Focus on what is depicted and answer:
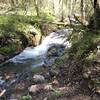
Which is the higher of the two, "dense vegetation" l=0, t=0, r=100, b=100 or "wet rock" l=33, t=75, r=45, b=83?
"dense vegetation" l=0, t=0, r=100, b=100

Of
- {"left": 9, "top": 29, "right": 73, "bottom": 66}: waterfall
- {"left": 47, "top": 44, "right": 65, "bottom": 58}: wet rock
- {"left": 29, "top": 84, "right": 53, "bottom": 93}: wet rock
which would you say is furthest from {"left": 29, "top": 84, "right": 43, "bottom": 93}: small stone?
{"left": 47, "top": 44, "right": 65, "bottom": 58}: wet rock

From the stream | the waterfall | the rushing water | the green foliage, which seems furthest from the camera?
the waterfall

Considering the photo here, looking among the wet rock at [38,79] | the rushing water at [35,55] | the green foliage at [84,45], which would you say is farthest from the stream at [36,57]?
the wet rock at [38,79]

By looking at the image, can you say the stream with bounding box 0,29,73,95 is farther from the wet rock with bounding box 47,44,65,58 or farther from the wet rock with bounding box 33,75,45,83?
the wet rock with bounding box 33,75,45,83

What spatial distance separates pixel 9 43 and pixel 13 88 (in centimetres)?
451

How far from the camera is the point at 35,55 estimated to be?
38.5 feet

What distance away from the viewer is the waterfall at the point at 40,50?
34.4 ft

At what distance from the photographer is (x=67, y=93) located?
19.2ft

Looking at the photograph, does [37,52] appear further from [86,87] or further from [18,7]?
[18,7]

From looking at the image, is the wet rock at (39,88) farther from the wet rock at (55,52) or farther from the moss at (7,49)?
the moss at (7,49)

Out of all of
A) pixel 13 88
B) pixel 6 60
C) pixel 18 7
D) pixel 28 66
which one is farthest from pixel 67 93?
pixel 18 7

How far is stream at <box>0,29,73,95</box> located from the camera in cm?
925

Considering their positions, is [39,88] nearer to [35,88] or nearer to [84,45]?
[35,88]

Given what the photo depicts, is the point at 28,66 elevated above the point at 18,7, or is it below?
below
